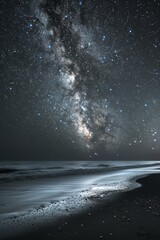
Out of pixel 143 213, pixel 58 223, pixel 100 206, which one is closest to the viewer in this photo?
pixel 58 223

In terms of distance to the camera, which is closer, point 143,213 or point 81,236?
point 81,236

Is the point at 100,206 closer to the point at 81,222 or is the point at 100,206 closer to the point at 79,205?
the point at 79,205

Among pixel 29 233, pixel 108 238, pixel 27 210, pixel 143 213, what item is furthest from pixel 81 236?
pixel 27 210

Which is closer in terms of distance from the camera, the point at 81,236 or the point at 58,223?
the point at 81,236

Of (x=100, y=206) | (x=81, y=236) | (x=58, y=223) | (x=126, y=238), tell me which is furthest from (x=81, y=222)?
(x=100, y=206)

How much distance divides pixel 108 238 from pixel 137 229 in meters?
0.85

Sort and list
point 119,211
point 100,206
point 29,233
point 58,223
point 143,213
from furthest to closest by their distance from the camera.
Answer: point 100,206 < point 119,211 < point 143,213 < point 58,223 < point 29,233

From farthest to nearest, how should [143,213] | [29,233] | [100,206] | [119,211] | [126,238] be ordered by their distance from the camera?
[100,206] → [119,211] → [143,213] → [29,233] → [126,238]

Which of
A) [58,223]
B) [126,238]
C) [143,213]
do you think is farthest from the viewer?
[143,213]

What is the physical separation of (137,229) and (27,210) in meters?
3.58

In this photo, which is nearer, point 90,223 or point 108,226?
point 108,226

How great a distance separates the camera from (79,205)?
8.41m

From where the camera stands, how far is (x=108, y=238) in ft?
15.7

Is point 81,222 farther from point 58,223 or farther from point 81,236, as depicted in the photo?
point 81,236
